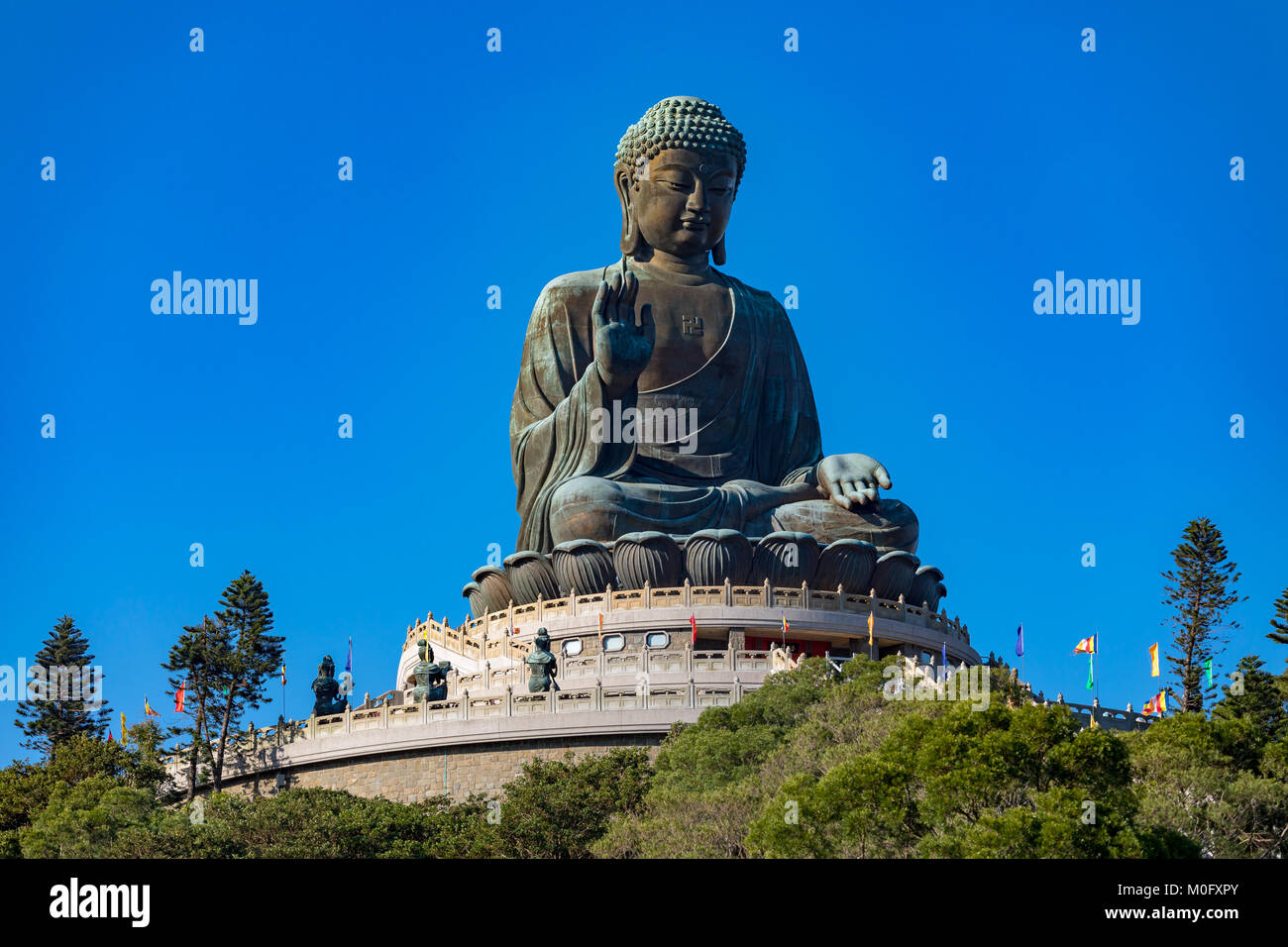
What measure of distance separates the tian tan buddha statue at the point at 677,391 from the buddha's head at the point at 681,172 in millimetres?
26

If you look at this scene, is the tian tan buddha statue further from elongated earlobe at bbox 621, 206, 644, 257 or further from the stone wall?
the stone wall

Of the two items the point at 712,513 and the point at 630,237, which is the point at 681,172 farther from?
the point at 712,513

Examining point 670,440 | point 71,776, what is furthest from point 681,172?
point 71,776

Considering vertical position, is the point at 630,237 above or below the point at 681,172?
below

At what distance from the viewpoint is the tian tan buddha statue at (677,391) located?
1294 inches

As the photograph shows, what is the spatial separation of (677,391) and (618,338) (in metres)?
2.19

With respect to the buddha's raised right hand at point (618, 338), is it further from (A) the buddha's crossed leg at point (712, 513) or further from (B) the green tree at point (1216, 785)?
(B) the green tree at point (1216, 785)

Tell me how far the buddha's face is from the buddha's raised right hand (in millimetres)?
2191

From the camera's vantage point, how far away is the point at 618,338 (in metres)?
33.4

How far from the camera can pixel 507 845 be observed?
21.1m

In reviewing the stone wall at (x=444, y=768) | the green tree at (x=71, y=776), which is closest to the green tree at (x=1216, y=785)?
the stone wall at (x=444, y=768)
